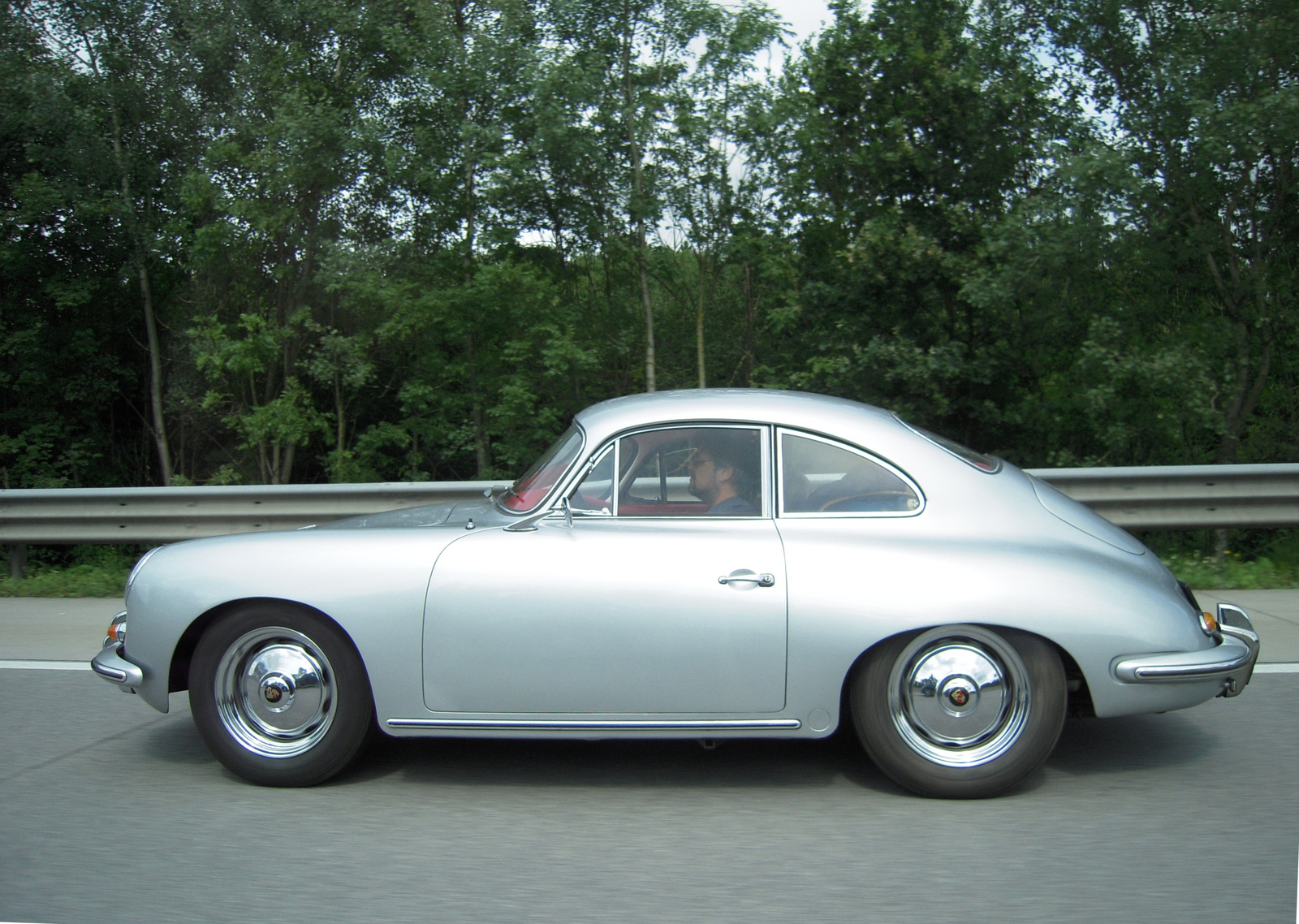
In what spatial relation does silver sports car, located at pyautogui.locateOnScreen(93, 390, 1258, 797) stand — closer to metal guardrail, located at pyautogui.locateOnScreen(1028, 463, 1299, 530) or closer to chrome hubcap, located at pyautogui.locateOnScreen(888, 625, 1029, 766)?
chrome hubcap, located at pyautogui.locateOnScreen(888, 625, 1029, 766)

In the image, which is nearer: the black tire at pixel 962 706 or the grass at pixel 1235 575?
the black tire at pixel 962 706

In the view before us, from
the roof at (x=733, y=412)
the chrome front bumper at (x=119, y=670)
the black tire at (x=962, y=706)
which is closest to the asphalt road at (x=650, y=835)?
the black tire at (x=962, y=706)

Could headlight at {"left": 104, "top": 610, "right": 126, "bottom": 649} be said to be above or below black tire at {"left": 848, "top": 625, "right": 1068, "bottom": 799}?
above

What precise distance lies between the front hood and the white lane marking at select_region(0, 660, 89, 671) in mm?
2304

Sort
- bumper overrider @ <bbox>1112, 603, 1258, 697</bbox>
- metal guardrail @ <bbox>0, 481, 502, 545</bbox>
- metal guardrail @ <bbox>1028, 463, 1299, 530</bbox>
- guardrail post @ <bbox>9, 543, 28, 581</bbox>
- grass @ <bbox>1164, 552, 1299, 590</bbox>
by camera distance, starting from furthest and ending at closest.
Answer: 1. guardrail post @ <bbox>9, 543, 28, 581</bbox>
2. metal guardrail @ <bbox>0, 481, 502, 545</bbox>
3. metal guardrail @ <bbox>1028, 463, 1299, 530</bbox>
4. grass @ <bbox>1164, 552, 1299, 590</bbox>
5. bumper overrider @ <bbox>1112, 603, 1258, 697</bbox>

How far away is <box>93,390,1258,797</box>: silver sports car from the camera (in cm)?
361

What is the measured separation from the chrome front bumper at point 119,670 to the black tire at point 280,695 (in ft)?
0.71

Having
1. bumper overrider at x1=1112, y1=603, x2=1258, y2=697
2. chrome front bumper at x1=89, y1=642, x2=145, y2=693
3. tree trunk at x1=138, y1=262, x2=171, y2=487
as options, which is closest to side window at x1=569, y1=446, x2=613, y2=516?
chrome front bumper at x1=89, y1=642, x2=145, y2=693

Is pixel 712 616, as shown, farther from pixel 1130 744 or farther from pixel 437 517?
pixel 1130 744

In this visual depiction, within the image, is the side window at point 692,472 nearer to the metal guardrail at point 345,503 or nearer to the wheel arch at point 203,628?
the wheel arch at point 203,628

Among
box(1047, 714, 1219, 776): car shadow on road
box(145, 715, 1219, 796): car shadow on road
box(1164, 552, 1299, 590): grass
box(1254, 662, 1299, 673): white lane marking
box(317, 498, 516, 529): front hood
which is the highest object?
box(317, 498, 516, 529): front hood

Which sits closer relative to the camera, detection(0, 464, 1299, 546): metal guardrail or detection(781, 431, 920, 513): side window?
detection(781, 431, 920, 513): side window

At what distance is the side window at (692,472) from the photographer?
3.93 meters

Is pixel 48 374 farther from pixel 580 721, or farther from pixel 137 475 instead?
pixel 580 721
